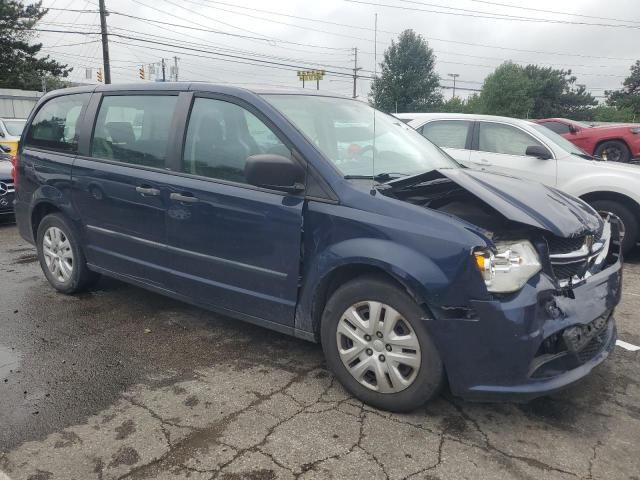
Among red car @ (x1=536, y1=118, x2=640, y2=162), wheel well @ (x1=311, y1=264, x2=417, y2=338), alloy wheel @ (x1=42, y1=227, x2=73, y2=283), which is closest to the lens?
wheel well @ (x1=311, y1=264, x2=417, y2=338)

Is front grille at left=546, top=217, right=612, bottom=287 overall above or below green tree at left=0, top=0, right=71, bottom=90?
below

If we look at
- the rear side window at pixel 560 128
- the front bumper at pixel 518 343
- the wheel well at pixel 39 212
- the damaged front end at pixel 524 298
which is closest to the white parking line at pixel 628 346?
the damaged front end at pixel 524 298

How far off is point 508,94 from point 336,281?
67.1 meters

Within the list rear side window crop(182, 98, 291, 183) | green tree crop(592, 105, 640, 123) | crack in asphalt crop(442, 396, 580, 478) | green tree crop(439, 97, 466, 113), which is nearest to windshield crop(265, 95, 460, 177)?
rear side window crop(182, 98, 291, 183)

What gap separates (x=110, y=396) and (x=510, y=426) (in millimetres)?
2164

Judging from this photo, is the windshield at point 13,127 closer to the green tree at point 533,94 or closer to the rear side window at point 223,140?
the rear side window at point 223,140

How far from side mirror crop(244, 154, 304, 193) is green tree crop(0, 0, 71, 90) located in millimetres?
45482

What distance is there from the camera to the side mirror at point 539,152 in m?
6.42

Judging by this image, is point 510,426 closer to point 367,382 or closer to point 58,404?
point 367,382

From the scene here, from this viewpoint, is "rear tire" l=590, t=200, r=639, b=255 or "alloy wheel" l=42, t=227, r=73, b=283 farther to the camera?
"rear tire" l=590, t=200, r=639, b=255

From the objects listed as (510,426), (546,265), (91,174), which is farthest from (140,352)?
(546,265)

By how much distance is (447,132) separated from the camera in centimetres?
715

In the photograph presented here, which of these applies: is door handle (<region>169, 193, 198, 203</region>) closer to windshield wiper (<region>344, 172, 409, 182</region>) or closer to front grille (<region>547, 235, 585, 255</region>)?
windshield wiper (<region>344, 172, 409, 182</region>)

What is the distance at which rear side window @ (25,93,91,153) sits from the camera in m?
4.43
